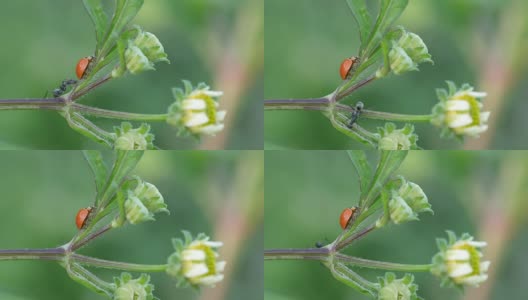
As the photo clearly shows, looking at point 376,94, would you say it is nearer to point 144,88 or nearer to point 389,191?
point 389,191

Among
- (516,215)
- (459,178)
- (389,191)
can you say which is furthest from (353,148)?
(516,215)

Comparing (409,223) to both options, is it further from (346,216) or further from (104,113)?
(104,113)

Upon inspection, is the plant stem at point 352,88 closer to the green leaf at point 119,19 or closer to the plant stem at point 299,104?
the plant stem at point 299,104

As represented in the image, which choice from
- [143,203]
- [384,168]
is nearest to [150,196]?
[143,203]

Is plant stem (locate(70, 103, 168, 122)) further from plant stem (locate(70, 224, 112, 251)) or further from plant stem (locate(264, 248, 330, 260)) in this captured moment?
plant stem (locate(264, 248, 330, 260))

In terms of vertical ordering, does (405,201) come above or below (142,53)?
below

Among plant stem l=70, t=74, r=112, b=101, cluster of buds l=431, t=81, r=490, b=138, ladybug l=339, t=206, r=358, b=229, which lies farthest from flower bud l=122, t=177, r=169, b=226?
cluster of buds l=431, t=81, r=490, b=138

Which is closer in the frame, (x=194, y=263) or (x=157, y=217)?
(x=194, y=263)
